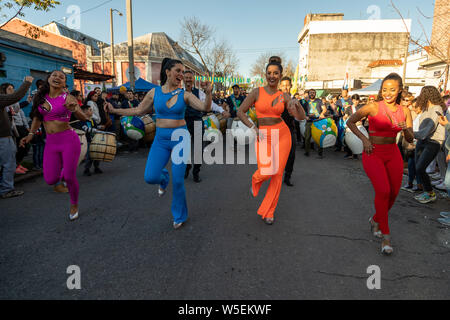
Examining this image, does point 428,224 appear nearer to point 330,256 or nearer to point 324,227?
point 324,227

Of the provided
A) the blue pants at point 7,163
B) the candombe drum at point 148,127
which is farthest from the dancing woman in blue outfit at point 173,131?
the candombe drum at point 148,127

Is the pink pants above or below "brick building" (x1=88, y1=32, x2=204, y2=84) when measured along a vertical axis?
below

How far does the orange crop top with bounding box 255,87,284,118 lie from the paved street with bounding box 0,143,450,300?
1.52 m

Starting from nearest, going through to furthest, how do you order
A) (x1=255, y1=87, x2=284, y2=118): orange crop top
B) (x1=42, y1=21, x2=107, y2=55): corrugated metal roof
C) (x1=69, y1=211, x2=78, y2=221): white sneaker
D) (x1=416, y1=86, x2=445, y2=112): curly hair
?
1. (x1=255, y1=87, x2=284, y2=118): orange crop top
2. (x1=69, y1=211, x2=78, y2=221): white sneaker
3. (x1=416, y1=86, x2=445, y2=112): curly hair
4. (x1=42, y1=21, x2=107, y2=55): corrugated metal roof

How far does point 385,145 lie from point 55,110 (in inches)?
169

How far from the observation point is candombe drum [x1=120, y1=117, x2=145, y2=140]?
373 inches

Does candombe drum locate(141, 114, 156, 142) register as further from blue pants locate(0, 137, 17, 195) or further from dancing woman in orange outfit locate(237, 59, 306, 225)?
dancing woman in orange outfit locate(237, 59, 306, 225)

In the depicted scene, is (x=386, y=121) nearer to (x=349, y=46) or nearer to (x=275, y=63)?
(x=275, y=63)

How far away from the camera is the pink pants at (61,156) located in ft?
13.3

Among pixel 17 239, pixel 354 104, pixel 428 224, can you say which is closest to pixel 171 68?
pixel 17 239

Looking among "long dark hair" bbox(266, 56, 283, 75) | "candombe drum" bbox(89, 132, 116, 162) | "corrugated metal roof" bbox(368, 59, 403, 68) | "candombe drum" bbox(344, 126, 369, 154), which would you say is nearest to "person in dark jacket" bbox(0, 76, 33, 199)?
"candombe drum" bbox(89, 132, 116, 162)

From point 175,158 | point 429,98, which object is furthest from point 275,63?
point 429,98

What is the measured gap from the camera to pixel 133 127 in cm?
951
